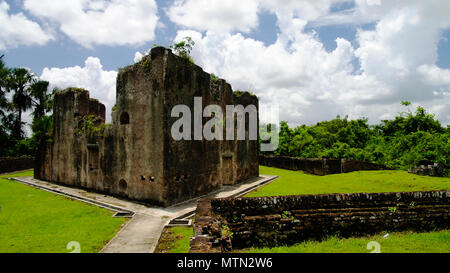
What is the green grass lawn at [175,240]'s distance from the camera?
6543 millimetres

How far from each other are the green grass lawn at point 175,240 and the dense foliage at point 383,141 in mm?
16665

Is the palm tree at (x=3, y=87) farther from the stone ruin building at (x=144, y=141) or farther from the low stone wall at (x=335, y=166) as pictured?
the low stone wall at (x=335, y=166)

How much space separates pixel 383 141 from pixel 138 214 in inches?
905

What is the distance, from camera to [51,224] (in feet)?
28.2

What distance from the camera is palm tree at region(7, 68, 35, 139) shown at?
102 ft

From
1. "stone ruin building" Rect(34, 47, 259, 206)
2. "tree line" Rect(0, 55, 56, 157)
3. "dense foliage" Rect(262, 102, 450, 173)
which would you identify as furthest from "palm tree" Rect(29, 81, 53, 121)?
"dense foliage" Rect(262, 102, 450, 173)

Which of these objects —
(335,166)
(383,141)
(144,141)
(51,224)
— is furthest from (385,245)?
(383,141)

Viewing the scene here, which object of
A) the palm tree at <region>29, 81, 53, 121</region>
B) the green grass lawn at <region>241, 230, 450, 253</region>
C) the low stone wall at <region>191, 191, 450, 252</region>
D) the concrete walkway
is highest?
the palm tree at <region>29, 81, 53, 121</region>

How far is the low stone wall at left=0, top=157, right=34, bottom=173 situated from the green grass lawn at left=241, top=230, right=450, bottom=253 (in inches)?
972

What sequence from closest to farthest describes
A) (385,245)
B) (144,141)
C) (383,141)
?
(385,245)
(144,141)
(383,141)

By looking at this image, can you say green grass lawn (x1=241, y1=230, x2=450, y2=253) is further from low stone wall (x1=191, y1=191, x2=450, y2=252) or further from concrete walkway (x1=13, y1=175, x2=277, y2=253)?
concrete walkway (x1=13, y1=175, x2=277, y2=253)

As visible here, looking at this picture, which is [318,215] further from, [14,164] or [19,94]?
[19,94]

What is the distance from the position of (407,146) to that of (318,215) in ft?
59.7
